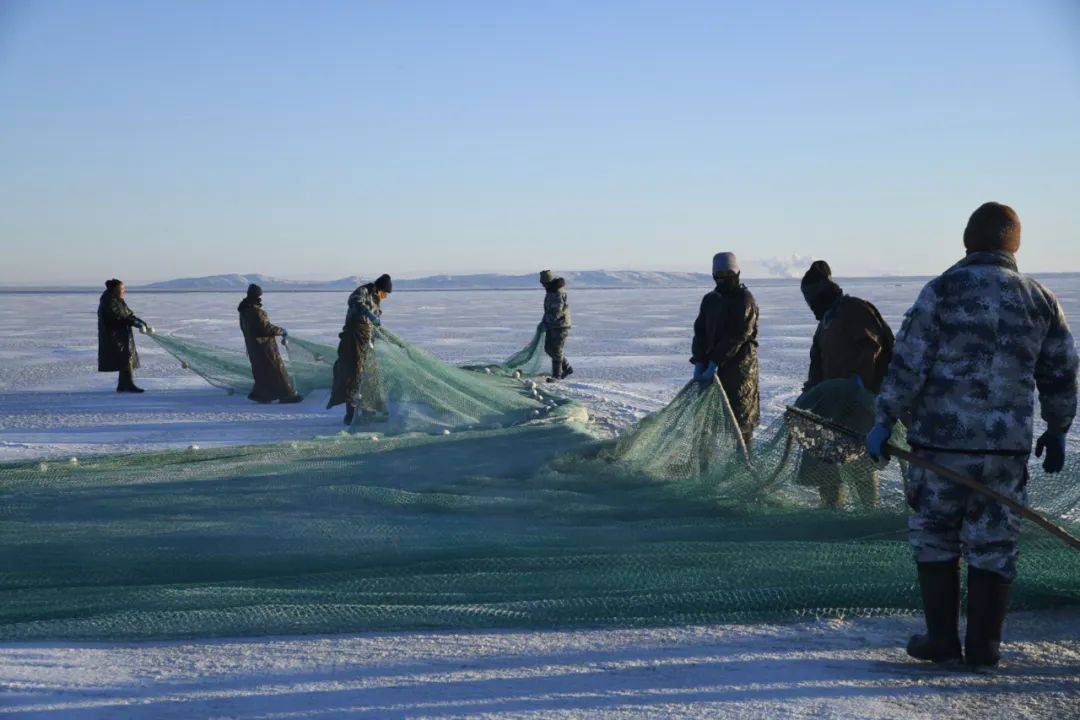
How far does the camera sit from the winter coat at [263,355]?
10.5 m

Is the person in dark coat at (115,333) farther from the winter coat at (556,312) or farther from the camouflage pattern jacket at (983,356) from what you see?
the camouflage pattern jacket at (983,356)

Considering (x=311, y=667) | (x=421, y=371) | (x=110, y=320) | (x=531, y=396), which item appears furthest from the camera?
(x=110, y=320)

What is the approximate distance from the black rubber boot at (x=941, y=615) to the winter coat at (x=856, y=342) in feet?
6.19

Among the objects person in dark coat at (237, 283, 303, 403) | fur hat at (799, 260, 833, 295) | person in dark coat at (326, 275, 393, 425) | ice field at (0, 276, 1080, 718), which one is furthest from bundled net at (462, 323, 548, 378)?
→ ice field at (0, 276, 1080, 718)

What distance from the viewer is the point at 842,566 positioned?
12.3 feet

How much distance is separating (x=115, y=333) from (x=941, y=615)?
10.1 metres

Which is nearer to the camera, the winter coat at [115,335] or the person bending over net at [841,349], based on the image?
the person bending over net at [841,349]

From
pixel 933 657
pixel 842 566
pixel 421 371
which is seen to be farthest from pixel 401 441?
pixel 933 657

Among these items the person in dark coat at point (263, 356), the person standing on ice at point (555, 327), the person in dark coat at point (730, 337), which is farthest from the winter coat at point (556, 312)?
the person in dark coat at point (730, 337)

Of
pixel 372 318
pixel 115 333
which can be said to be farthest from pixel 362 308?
pixel 115 333

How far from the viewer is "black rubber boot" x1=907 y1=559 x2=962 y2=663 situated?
310 centimetres

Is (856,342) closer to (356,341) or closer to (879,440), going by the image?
(879,440)

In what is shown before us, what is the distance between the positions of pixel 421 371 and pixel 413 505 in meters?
3.73

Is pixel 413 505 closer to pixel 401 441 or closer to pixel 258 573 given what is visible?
pixel 258 573
